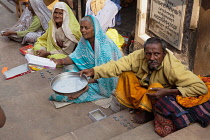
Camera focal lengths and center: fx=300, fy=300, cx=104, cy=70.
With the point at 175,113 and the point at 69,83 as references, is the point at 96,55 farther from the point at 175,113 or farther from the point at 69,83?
the point at 175,113

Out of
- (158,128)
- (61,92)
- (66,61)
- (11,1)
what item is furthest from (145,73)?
(11,1)

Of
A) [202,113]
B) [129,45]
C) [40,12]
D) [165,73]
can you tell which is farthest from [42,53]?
[202,113]

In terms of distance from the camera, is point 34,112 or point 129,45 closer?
point 34,112

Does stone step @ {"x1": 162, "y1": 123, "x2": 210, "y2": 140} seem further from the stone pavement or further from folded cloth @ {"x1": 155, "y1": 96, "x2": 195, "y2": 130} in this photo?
the stone pavement

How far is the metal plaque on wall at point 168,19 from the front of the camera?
4.39 m

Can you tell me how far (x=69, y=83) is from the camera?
13.0 feet

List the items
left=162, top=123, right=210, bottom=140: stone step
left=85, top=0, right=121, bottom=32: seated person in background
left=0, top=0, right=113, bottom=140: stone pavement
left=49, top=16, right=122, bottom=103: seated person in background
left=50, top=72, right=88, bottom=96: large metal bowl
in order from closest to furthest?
1. left=162, top=123, right=210, bottom=140: stone step
2. left=50, top=72, right=88, bottom=96: large metal bowl
3. left=0, top=0, right=113, bottom=140: stone pavement
4. left=49, top=16, right=122, bottom=103: seated person in background
5. left=85, top=0, right=121, bottom=32: seated person in background

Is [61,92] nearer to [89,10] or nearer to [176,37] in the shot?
[176,37]

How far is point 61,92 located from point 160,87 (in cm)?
121

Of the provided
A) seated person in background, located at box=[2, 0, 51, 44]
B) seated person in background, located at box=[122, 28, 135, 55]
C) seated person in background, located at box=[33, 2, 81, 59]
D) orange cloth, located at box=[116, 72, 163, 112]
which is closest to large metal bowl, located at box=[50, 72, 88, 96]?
orange cloth, located at box=[116, 72, 163, 112]

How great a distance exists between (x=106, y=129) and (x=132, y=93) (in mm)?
541

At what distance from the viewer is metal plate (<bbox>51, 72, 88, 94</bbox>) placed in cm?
386

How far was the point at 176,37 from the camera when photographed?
179 inches

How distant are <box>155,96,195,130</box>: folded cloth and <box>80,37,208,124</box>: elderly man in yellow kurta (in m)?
0.12
